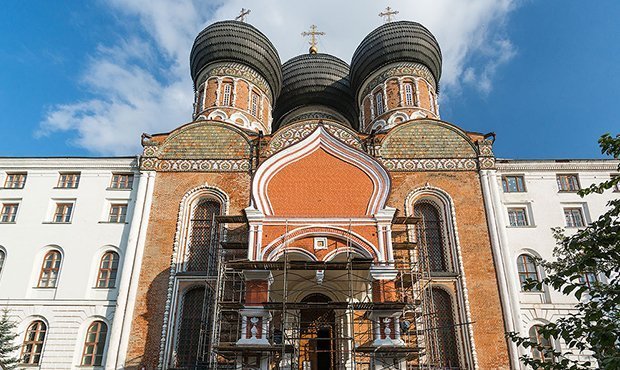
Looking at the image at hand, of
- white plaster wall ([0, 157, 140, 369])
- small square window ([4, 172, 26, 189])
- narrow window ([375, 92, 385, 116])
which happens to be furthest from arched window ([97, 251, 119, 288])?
narrow window ([375, 92, 385, 116])

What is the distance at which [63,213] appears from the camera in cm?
1578

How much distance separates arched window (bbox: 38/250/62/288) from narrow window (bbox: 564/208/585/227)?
1529cm

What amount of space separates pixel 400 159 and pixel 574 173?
5.57 metres

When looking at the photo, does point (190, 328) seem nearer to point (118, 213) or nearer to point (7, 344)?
point (118, 213)

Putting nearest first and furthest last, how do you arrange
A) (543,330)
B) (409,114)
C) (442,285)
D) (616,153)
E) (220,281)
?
(543,330), (616,153), (220,281), (442,285), (409,114)

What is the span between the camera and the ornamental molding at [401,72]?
20938 mm

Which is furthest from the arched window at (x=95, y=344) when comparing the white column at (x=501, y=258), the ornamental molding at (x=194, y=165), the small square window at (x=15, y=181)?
the white column at (x=501, y=258)

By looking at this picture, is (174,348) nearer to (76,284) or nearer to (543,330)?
(76,284)

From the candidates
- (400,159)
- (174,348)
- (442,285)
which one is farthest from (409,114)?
(174,348)

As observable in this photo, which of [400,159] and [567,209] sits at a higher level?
[400,159]

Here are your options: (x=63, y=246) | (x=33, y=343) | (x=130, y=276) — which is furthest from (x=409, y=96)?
(x=33, y=343)

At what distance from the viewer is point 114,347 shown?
13.2 m

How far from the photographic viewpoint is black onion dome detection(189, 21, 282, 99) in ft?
69.0

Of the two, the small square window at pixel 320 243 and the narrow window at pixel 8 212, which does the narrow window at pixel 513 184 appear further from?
the narrow window at pixel 8 212
